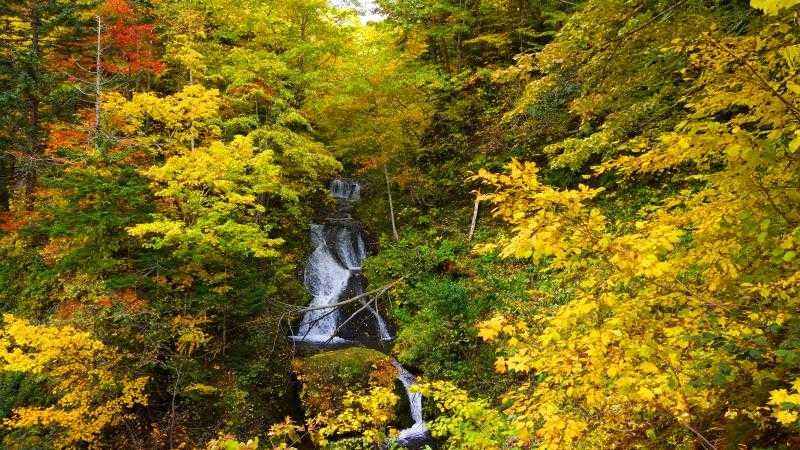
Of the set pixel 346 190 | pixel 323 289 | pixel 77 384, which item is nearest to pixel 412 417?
pixel 323 289

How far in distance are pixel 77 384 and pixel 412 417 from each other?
6251 millimetres

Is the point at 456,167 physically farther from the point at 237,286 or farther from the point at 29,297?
the point at 29,297

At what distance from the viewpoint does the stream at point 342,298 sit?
10.0 metres

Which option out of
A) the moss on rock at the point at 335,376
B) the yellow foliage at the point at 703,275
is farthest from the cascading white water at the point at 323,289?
the yellow foliage at the point at 703,275

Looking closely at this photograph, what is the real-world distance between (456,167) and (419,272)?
471 cm

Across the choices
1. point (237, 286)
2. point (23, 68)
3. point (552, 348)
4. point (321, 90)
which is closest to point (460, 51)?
point (321, 90)

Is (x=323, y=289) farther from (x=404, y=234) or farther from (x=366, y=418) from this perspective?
(x=366, y=418)

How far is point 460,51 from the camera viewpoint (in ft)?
52.7

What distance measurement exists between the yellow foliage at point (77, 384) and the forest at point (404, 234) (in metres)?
0.06

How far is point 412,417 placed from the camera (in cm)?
941

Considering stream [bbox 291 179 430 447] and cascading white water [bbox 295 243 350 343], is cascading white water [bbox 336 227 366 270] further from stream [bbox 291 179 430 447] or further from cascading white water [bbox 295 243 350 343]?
cascading white water [bbox 295 243 350 343]

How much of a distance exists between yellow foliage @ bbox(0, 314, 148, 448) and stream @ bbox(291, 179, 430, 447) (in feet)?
14.0

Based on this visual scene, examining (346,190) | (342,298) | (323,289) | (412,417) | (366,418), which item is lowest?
(412,417)

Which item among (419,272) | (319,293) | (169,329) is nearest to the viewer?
(169,329)
